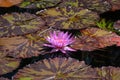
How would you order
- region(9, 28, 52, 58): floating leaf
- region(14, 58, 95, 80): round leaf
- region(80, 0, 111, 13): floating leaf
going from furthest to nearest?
region(80, 0, 111, 13): floating leaf, region(9, 28, 52, 58): floating leaf, region(14, 58, 95, 80): round leaf

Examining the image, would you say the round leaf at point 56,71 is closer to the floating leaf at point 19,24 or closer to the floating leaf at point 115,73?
the floating leaf at point 115,73

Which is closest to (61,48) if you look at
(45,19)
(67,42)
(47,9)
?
(67,42)

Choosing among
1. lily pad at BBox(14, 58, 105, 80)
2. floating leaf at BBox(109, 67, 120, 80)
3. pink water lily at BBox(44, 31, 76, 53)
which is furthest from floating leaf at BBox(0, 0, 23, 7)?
floating leaf at BBox(109, 67, 120, 80)

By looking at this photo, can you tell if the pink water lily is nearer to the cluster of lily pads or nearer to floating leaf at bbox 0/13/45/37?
the cluster of lily pads

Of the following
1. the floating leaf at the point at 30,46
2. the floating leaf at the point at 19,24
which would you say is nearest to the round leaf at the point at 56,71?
the floating leaf at the point at 30,46

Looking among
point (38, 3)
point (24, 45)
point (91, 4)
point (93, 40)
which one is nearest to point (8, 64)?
point (24, 45)

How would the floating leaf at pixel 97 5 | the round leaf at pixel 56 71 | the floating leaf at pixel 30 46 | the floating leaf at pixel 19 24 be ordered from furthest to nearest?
the floating leaf at pixel 97 5 → the floating leaf at pixel 19 24 → the floating leaf at pixel 30 46 → the round leaf at pixel 56 71
